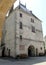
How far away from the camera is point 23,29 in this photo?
29.4 metres

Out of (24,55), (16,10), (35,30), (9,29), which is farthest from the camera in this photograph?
(35,30)

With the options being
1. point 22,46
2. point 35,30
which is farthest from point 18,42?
point 35,30

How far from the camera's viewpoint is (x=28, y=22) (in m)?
31.6

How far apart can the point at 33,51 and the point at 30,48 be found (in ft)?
3.54

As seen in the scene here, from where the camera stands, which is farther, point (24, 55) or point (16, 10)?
point (16, 10)

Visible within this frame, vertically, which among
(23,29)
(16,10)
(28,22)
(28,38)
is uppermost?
(16,10)

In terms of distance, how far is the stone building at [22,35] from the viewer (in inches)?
1083

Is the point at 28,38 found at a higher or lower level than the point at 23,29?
lower

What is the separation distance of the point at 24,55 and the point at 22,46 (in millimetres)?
2161

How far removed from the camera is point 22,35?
93.9 feet

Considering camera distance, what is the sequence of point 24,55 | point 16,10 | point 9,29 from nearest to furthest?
point 24,55, point 16,10, point 9,29

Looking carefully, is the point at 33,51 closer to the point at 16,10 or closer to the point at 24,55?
the point at 24,55

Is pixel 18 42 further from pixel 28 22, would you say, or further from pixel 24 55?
pixel 28 22

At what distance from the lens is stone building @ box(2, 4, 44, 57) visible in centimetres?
2750
